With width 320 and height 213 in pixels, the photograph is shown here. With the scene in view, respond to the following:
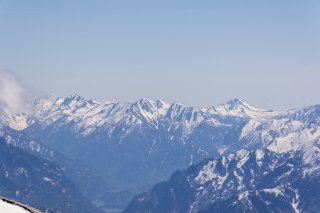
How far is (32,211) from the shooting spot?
158 metres

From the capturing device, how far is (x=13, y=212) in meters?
152

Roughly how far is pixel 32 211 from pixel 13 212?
643 centimetres
